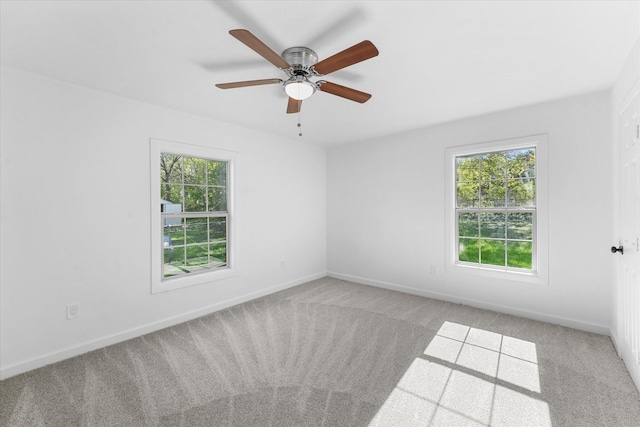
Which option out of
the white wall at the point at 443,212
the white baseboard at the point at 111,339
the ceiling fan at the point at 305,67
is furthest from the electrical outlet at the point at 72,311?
the white wall at the point at 443,212

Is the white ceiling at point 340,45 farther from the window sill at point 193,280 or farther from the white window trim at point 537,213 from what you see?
the window sill at point 193,280

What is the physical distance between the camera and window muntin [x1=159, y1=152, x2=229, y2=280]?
11.0ft

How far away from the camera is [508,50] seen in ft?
6.89

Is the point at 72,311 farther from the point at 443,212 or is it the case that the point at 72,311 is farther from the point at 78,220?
the point at 443,212

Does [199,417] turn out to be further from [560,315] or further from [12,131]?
[560,315]

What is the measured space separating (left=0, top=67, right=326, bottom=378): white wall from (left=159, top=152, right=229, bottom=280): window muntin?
26cm

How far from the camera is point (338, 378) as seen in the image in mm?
2176

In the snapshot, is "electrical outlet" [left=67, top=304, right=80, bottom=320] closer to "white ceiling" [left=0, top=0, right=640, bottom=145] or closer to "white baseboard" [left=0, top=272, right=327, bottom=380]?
"white baseboard" [left=0, top=272, right=327, bottom=380]

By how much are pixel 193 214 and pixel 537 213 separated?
398 centimetres

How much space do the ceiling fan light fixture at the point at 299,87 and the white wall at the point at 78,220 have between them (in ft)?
5.98

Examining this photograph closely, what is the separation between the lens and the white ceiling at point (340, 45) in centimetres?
167

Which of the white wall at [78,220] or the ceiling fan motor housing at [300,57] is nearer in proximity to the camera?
the ceiling fan motor housing at [300,57]

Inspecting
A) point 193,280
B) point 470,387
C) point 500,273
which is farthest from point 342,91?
point 500,273

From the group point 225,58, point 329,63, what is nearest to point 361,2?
point 329,63
